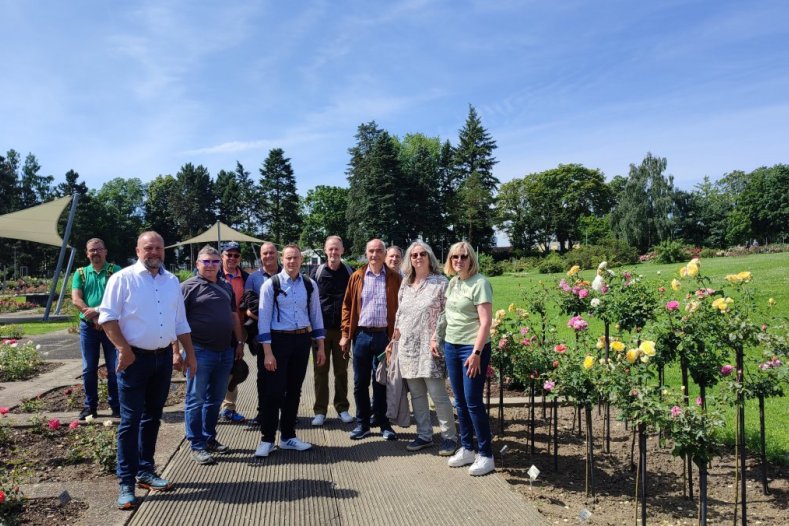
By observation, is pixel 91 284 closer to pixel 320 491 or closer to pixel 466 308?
pixel 320 491

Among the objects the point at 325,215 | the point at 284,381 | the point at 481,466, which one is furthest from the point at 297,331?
the point at 325,215

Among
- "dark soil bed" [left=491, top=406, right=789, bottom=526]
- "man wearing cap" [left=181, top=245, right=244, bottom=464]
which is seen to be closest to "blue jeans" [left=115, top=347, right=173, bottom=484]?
"man wearing cap" [left=181, top=245, right=244, bottom=464]

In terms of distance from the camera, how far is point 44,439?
4664mm

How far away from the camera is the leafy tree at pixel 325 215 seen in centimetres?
6906

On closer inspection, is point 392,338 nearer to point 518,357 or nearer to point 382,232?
point 518,357

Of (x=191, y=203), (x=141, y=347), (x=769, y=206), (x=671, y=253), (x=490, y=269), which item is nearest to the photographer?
(x=141, y=347)

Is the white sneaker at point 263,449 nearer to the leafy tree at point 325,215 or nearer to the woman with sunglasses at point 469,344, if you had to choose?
the woman with sunglasses at point 469,344

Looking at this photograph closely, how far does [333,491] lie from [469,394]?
1179mm

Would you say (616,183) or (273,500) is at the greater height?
(616,183)

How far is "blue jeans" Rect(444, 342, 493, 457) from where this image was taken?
3781mm

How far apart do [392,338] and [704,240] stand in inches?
2403

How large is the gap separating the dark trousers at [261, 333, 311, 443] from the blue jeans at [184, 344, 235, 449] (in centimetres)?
39

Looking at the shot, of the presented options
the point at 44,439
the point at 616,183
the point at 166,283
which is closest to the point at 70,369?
the point at 44,439

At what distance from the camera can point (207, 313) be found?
4141 millimetres
